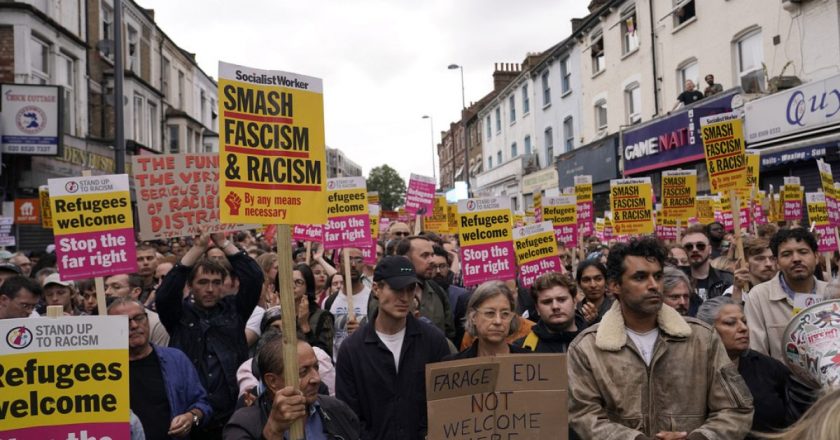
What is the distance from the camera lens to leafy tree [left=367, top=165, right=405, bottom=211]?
88625mm

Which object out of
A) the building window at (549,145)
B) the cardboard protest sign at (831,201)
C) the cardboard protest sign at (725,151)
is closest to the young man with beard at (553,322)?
the cardboard protest sign at (725,151)

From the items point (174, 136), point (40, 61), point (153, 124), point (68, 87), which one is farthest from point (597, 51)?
point (174, 136)

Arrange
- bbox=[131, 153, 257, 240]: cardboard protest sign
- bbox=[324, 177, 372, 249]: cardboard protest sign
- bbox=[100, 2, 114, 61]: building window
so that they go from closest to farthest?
bbox=[131, 153, 257, 240]: cardboard protest sign → bbox=[324, 177, 372, 249]: cardboard protest sign → bbox=[100, 2, 114, 61]: building window

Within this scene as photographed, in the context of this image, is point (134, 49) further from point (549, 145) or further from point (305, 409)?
point (305, 409)

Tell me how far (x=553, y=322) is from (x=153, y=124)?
33.5 m

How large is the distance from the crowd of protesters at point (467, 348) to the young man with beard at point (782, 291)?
10 millimetres

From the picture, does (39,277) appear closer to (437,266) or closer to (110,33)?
(437,266)

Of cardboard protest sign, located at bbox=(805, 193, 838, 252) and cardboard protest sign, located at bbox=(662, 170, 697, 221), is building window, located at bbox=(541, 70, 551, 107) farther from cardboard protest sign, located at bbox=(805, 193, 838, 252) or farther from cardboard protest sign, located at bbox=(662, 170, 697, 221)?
cardboard protest sign, located at bbox=(805, 193, 838, 252)

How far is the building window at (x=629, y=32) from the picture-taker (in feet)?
76.4

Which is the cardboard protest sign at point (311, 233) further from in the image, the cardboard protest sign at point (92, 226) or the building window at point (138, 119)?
the building window at point (138, 119)

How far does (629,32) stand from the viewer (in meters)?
23.7

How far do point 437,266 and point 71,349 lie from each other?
3660mm

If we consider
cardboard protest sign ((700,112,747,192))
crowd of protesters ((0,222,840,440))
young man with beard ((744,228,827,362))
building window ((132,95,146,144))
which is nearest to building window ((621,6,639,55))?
cardboard protest sign ((700,112,747,192))

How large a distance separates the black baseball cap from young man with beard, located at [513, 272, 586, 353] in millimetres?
916
